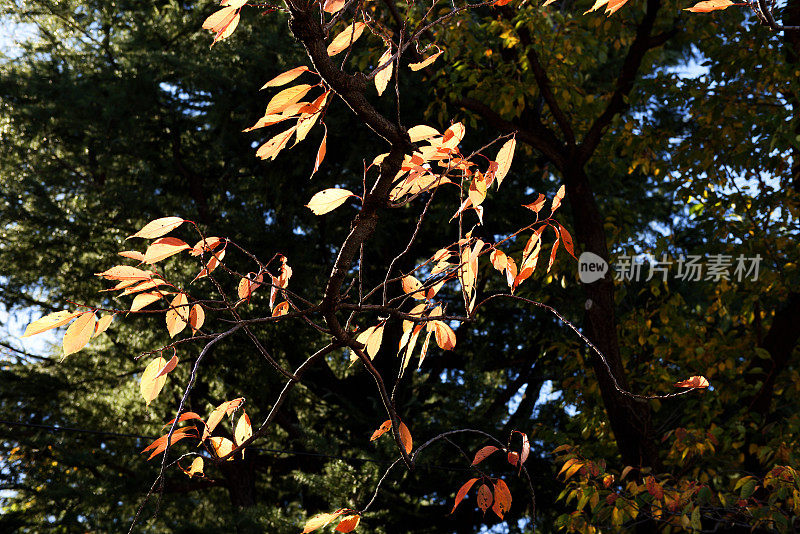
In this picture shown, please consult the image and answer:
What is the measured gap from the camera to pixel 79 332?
3.40ft

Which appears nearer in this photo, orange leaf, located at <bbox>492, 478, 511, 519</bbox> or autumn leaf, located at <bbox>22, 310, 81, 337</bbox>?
autumn leaf, located at <bbox>22, 310, 81, 337</bbox>

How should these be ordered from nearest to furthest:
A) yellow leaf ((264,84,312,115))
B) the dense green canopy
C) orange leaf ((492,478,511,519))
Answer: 1. yellow leaf ((264,84,312,115))
2. orange leaf ((492,478,511,519))
3. the dense green canopy

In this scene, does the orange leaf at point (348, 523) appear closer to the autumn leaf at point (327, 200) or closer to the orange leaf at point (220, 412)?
the orange leaf at point (220, 412)

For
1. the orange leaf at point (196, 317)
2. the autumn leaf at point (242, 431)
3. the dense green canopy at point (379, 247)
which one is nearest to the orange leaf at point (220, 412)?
the autumn leaf at point (242, 431)

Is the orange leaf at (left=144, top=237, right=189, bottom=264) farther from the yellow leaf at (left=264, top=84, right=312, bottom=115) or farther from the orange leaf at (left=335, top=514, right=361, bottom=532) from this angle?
the orange leaf at (left=335, top=514, right=361, bottom=532)

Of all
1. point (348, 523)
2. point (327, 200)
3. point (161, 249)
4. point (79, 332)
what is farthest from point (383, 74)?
point (348, 523)

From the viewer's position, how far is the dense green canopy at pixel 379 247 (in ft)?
13.4

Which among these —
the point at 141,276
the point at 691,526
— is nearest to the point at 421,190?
the point at 141,276

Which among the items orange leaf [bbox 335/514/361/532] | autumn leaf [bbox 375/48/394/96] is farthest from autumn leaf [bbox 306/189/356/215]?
orange leaf [bbox 335/514/361/532]

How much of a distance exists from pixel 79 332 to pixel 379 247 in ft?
16.1

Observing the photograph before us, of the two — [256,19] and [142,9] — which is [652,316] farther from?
[142,9]

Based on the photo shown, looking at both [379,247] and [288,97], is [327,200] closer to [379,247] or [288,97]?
[288,97]

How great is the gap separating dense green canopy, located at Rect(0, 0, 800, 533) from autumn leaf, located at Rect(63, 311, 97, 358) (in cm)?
317

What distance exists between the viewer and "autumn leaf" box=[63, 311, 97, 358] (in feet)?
3.36
